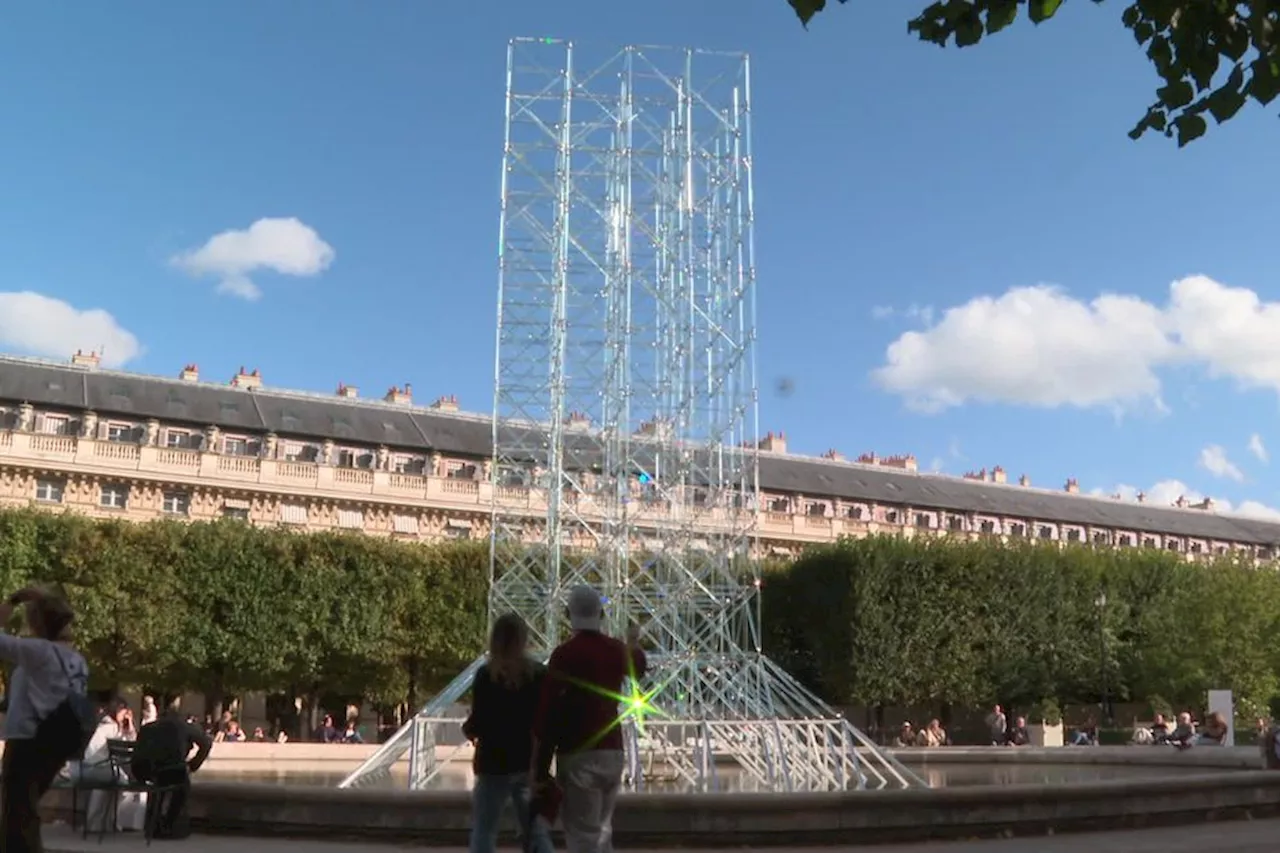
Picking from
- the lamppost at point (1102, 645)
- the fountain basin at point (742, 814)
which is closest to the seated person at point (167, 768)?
the fountain basin at point (742, 814)

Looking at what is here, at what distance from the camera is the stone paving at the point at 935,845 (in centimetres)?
907

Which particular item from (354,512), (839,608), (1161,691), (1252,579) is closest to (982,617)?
(839,608)

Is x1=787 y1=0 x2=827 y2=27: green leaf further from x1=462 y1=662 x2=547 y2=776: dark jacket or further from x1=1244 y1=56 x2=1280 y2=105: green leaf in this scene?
x1=462 y1=662 x2=547 y2=776: dark jacket

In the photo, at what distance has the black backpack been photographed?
5.92 metres

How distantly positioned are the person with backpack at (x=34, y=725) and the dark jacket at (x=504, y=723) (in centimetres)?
178

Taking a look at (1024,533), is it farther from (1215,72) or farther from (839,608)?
(1215,72)

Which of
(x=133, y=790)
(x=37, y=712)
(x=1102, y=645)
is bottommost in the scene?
(x=133, y=790)

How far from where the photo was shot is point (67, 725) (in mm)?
5961

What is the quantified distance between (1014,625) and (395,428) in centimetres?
2728

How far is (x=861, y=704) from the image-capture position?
41.4 meters

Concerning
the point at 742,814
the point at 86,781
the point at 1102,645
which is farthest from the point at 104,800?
the point at 1102,645

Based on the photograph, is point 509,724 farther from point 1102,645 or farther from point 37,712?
point 1102,645

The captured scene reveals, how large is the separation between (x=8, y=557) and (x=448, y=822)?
29.9 meters

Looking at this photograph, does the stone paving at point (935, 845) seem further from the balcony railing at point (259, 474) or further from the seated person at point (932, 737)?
the balcony railing at point (259, 474)
